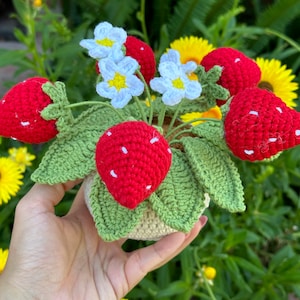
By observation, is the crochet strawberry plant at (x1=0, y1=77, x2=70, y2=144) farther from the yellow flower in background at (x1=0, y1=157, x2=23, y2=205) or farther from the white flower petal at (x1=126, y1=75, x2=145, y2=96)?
the yellow flower in background at (x1=0, y1=157, x2=23, y2=205)

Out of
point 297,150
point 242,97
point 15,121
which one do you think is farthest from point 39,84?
point 297,150

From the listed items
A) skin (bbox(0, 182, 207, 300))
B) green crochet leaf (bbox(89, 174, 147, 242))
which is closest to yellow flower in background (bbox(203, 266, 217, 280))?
skin (bbox(0, 182, 207, 300))

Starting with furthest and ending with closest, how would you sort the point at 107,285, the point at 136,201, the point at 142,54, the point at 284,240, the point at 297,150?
the point at 284,240, the point at 297,150, the point at 107,285, the point at 142,54, the point at 136,201

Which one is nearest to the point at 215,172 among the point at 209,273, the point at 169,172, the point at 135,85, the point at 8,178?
the point at 169,172

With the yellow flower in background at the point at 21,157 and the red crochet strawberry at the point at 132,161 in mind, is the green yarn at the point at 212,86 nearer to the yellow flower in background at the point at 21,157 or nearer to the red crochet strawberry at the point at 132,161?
the red crochet strawberry at the point at 132,161

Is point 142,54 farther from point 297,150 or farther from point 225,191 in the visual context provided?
point 297,150

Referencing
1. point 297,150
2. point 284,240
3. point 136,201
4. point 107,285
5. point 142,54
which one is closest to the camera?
point 136,201

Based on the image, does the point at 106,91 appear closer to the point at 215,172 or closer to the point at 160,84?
the point at 160,84
